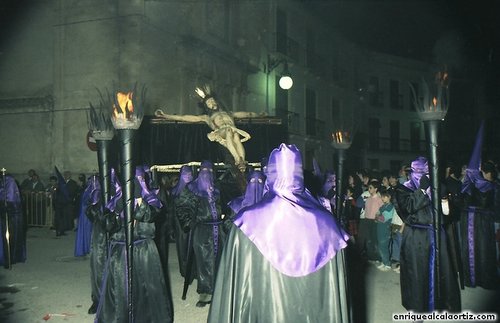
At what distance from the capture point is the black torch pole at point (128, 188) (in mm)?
4320

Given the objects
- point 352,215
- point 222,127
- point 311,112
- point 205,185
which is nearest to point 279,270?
Result: point 205,185

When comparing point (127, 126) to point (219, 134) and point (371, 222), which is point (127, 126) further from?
point (219, 134)

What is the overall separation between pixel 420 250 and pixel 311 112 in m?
23.3

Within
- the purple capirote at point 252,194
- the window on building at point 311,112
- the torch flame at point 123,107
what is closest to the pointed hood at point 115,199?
the torch flame at point 123,107

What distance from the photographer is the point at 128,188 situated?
4.44 m

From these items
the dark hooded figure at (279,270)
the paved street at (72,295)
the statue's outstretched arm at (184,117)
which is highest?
the statue's outstretched arm at (184,117)

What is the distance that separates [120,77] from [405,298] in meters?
12.3

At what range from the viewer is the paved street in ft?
20.0

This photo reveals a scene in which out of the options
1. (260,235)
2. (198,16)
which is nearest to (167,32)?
(198,16)

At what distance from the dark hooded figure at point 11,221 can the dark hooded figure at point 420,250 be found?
7675 millimetres

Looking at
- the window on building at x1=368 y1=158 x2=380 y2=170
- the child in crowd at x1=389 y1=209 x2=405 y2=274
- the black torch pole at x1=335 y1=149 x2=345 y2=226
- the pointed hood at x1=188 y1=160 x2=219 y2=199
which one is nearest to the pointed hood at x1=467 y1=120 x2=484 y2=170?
the child in crowd at x1=389 y1=209 x2=405 y2=274

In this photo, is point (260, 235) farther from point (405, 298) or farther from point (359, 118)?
point (359, 118)

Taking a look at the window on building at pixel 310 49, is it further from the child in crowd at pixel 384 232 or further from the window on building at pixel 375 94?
the child in crowd at pixel 384 232

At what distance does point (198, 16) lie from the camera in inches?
734
